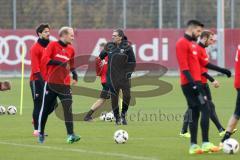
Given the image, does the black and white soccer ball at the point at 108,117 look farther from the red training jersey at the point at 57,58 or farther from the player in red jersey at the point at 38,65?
the red training jersey at the point at 57,58

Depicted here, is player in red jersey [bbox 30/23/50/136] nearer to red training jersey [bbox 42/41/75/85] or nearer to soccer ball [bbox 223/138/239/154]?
red training jersey [bbox 42/41/75/85]

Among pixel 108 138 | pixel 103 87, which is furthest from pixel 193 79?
pixel 103 87

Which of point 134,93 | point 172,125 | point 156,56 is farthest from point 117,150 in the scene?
point 156,56

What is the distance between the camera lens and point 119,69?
22047 mm

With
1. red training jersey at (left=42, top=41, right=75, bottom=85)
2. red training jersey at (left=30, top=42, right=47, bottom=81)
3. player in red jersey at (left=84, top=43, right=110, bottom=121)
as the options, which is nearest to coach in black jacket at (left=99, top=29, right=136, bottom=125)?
player in red jersey at (left=84, top=43, right=110, bottom=121)

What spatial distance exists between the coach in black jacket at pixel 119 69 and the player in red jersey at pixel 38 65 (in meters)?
3.12

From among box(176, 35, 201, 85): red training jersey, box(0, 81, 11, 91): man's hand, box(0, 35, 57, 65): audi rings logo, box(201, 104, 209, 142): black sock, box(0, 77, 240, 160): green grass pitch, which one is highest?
box(0, 35, 57, 65): audi rings logo

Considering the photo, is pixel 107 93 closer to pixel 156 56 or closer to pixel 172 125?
pixel 172 125

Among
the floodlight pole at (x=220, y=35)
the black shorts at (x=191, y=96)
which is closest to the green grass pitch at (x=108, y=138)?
the black shorts at (x=191, y=96)

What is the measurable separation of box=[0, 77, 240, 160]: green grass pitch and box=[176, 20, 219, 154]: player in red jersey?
0.32 m

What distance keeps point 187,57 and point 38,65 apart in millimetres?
4770

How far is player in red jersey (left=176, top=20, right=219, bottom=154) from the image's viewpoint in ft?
48.6

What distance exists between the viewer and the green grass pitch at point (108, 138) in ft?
49.0

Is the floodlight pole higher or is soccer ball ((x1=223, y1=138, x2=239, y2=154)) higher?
the floodlight pole
